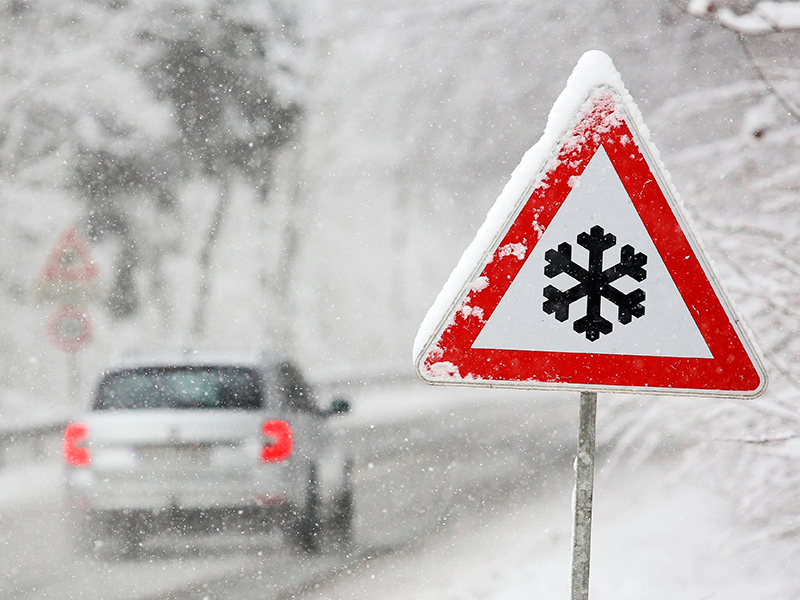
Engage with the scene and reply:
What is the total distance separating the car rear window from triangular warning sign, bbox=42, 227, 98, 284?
4115 millimetres

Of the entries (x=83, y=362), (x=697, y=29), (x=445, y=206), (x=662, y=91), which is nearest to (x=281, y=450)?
(x=662, y=91)

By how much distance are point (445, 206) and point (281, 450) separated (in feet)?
147

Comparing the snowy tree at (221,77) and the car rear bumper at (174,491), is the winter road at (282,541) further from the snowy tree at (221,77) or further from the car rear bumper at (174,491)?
the snowy tree at (221,77)

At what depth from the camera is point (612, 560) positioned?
725cm

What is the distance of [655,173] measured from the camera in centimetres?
282

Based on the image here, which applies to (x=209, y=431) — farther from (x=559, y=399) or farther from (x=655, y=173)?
(x=559, y=399)

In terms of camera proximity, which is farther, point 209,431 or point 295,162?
point 295,162

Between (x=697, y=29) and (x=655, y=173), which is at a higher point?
(x=697, y=29)

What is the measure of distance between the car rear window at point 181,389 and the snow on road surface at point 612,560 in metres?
1.68

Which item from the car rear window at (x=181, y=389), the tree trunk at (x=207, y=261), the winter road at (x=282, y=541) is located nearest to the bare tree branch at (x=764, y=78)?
the winter road at (x=282, y=541)

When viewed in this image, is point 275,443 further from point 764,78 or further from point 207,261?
point 207,261

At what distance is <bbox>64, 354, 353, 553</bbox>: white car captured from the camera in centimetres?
779

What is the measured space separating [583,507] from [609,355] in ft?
1.38

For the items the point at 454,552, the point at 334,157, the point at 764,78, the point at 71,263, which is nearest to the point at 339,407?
the point at 454,552
